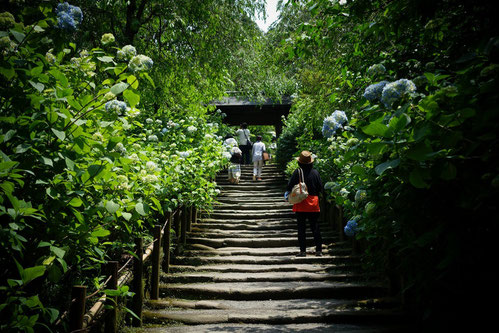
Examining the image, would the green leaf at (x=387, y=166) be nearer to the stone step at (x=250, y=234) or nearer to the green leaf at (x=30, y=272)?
the green leaf at (x=30, y=272)

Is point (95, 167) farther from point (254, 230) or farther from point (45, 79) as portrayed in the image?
point (254, 230)

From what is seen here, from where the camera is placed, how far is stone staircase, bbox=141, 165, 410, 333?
174 inches

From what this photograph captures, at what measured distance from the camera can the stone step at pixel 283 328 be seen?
13.6 feet

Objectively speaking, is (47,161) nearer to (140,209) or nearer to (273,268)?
(140,209)

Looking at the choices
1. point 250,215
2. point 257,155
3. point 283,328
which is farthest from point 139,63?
point 257,155

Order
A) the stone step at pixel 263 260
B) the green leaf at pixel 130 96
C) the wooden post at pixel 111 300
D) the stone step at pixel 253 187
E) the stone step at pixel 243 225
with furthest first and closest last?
the stone step at pixel 253 187 → the stone step at pixel 243 225 → the stone step at pixel 263 260 → the wooden post at pixel 111 300 → the green leaf at pixel 130 96

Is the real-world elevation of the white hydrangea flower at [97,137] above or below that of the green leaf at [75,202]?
above

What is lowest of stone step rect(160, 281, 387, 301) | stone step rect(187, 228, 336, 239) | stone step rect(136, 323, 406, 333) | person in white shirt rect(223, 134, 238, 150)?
stone step rect(136, 323, 406, 333)

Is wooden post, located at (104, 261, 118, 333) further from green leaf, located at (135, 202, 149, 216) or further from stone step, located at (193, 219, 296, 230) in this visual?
stone step, located at (193, 219, 296, 230)

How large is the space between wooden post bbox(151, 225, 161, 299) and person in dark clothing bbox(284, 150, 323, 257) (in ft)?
7.70

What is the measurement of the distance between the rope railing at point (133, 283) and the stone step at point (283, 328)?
0.41m

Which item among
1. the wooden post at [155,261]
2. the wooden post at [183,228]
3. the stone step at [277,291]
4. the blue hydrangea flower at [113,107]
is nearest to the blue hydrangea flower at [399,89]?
the blue hydrangea flower at [113,107]

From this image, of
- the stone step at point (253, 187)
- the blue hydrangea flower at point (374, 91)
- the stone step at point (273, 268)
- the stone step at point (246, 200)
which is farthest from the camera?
the stone step at point (253, 187)

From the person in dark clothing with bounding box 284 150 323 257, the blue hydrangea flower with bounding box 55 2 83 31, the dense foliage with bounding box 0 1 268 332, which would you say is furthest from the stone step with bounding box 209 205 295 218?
the blue hydrangea flower with bounding box 55 2 83 31
